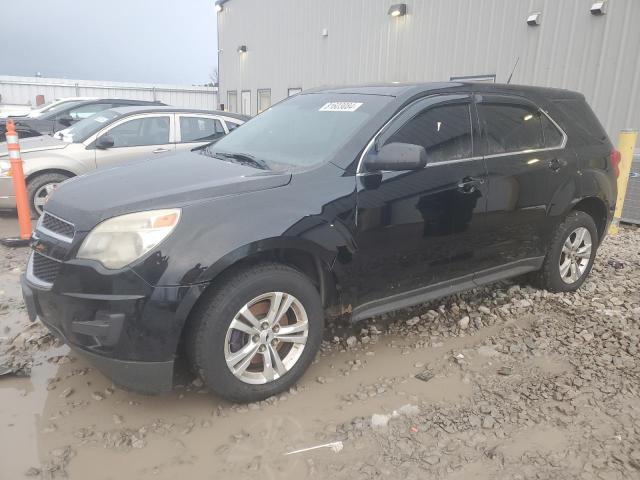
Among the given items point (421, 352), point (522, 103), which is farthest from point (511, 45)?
point (421, 352)

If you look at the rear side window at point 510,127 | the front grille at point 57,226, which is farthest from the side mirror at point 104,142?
the rear side window at point 510,127

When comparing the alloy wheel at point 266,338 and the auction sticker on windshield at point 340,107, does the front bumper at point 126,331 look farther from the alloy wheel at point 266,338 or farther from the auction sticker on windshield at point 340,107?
the auction sticker on windshield at point 340,107

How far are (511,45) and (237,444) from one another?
31.0ft

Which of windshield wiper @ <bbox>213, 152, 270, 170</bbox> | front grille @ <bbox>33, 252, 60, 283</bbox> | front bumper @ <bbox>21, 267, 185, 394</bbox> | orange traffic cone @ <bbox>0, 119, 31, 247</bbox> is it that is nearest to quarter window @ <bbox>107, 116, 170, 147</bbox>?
orange traffic cone @ <bbox>0, 119, 31, 247</bbox>

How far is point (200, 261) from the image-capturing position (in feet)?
8.16

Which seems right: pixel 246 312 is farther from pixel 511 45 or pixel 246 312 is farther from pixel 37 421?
pixel 511 45

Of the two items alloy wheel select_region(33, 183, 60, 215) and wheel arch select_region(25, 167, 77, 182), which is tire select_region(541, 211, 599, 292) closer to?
wheel arch select_region(25, 167, 77, 182)

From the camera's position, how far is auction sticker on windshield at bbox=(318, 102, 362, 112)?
3383 millimetres

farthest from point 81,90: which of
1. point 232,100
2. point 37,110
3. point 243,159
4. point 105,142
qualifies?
point 243,159

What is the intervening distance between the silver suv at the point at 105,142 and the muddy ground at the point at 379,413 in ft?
10.9

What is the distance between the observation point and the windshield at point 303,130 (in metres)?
3.17

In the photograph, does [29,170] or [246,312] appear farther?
[29,170]

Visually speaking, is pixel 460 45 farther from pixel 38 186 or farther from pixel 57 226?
pixel 57 226

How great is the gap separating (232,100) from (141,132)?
1754cm
